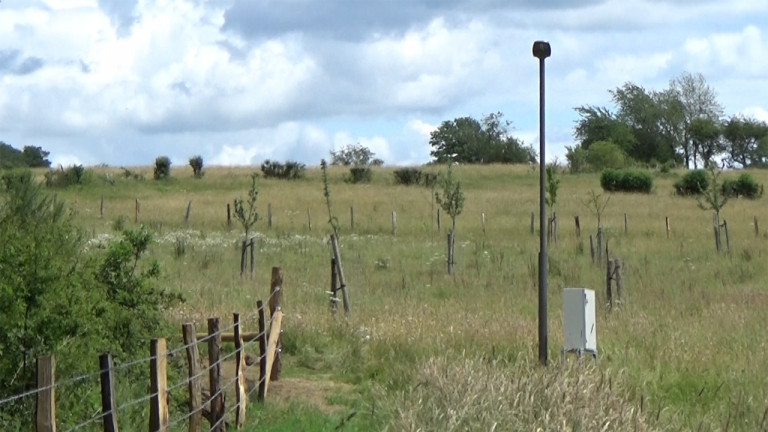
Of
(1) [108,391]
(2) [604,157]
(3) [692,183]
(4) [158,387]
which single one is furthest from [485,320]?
(2) [604,157]

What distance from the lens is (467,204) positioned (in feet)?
189

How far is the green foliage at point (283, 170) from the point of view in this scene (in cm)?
7412

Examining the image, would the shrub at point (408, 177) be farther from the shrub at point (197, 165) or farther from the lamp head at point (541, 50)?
the lamp head at point (541, 50)

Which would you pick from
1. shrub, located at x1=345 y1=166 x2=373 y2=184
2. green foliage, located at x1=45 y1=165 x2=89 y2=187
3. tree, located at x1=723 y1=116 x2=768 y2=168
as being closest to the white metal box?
green foliage, located at x1=45 y1=165 x2=89 y2=187

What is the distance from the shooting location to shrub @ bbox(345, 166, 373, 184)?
7119cm

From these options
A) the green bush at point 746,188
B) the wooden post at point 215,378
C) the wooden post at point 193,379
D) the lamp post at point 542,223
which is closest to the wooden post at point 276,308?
the wooden post at point 215,378

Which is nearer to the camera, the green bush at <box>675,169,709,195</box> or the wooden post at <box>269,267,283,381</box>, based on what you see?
the wooden post at <box>269,267,283,381</box>

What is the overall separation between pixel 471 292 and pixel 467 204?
33.0 m

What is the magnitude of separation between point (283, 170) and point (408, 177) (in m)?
8.22

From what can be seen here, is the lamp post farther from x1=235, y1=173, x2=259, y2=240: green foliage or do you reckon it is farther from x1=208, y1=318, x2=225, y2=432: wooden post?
x1=235, y1=173, x2=259, y2=240: green foliage

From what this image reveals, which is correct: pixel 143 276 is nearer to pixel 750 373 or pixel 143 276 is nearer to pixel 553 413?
pixel 553 413

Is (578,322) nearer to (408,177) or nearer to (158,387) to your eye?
(158,387)

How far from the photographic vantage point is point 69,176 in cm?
6144

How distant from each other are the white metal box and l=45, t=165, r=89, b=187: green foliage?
160ft
